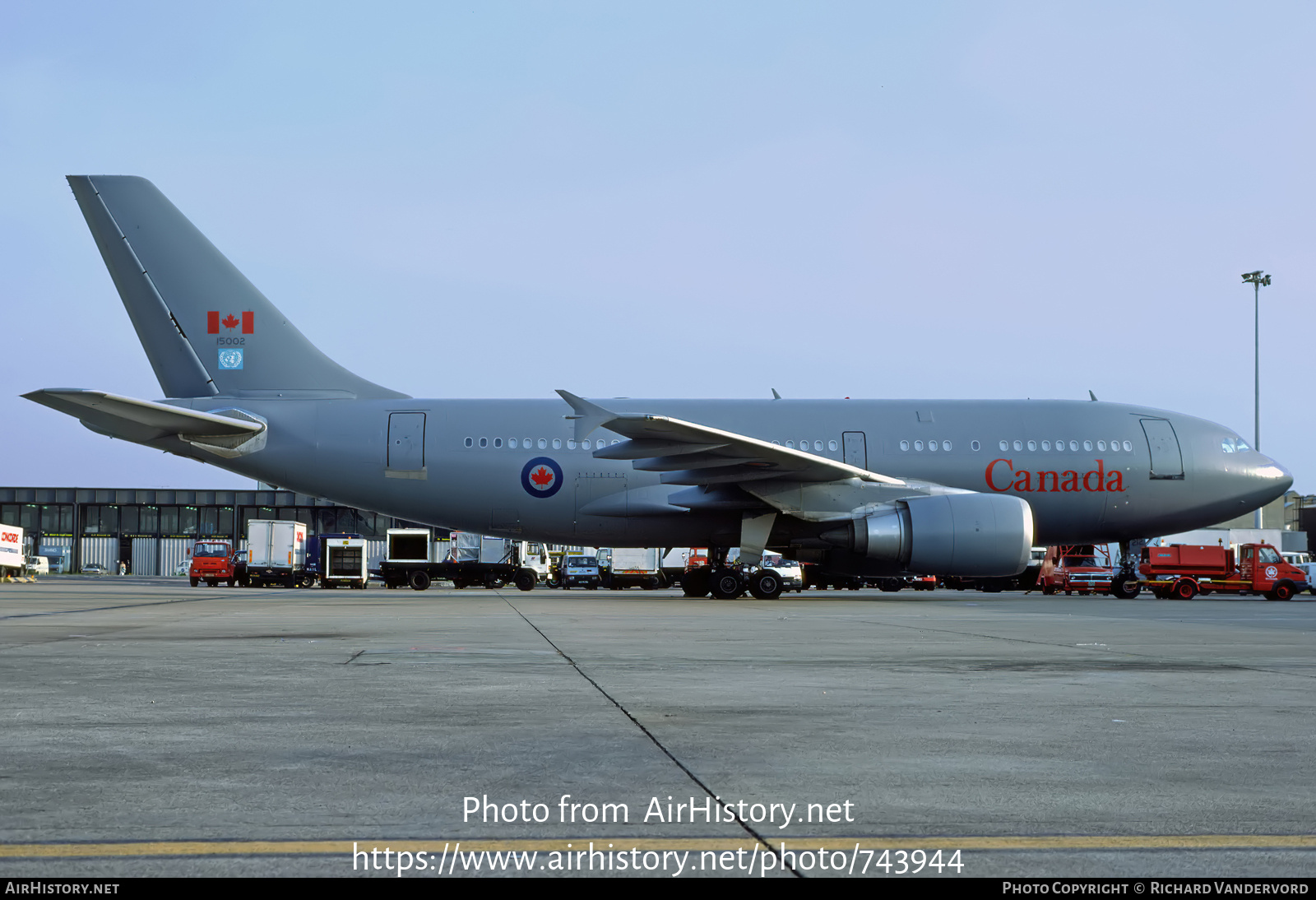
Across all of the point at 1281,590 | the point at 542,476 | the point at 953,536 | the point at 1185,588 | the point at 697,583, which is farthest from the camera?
the point at 1185,588

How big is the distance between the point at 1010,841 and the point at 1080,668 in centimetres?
600

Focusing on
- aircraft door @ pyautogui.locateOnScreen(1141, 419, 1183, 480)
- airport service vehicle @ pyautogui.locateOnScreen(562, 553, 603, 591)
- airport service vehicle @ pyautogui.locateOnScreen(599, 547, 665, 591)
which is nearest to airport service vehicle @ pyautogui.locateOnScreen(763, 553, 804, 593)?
airport service vehicle @ pyautogui.locateOnScreen(599, 547, 665, 591)

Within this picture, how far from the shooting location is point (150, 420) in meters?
23.0

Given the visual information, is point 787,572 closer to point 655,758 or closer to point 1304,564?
point 1304,564

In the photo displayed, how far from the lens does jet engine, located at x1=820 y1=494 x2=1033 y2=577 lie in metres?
22.1

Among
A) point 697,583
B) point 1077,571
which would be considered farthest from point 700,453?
point 1077,571

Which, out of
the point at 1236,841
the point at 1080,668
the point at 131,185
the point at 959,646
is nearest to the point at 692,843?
the point at 1236,841

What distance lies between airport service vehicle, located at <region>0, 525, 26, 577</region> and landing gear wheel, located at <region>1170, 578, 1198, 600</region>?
49.7 meters

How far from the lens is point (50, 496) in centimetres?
9738

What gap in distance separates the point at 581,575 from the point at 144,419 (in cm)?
2939

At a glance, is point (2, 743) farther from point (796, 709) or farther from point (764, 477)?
point (764, 477)

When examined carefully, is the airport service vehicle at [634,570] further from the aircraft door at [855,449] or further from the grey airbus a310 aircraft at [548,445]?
the aircraft door at [855,449]

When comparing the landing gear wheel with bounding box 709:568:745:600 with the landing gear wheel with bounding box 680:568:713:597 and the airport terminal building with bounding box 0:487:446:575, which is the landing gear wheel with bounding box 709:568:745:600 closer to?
the landing gear wheel with bounding box 680:568:713:597

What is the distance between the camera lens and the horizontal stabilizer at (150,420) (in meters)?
21.8
